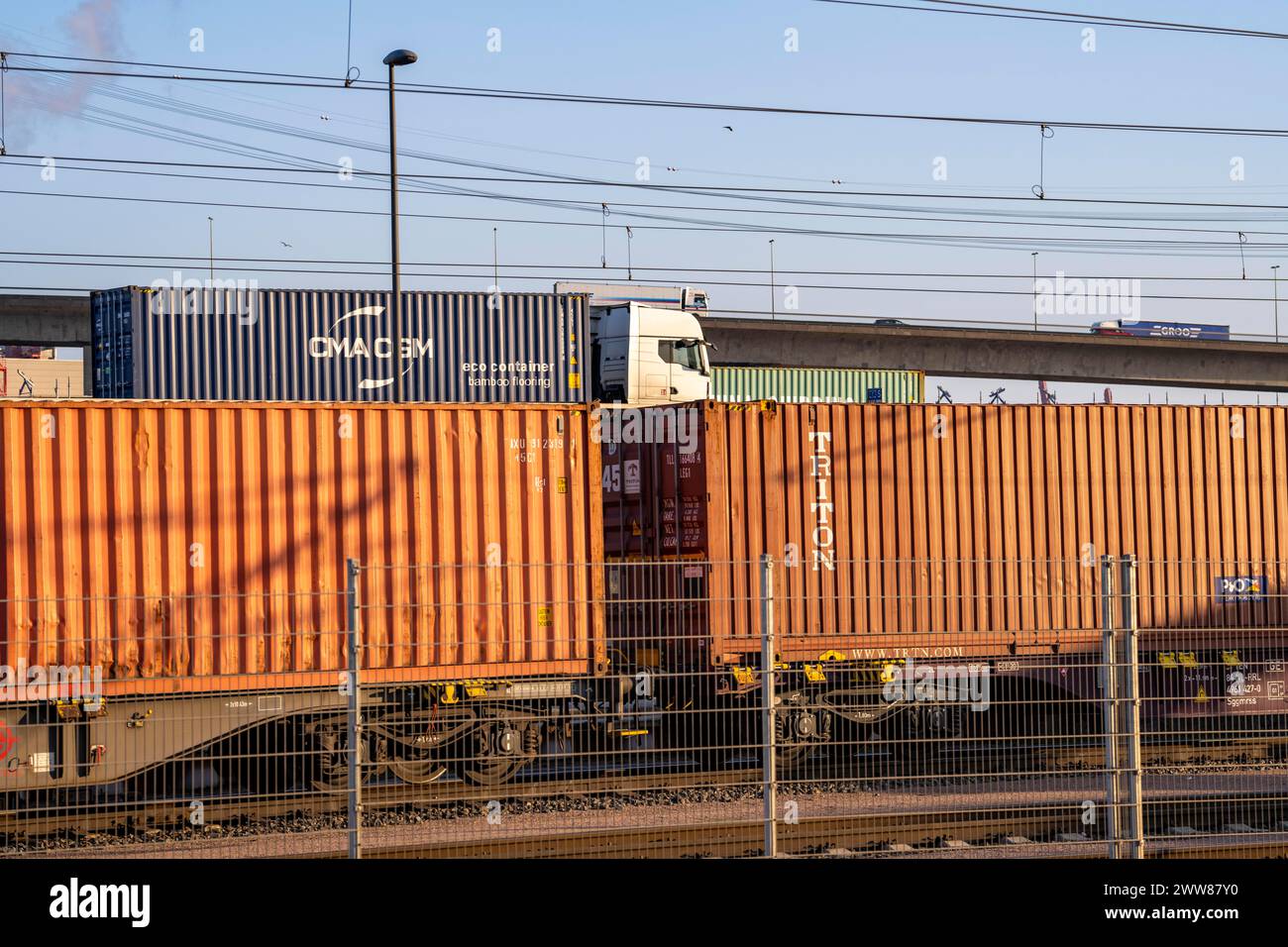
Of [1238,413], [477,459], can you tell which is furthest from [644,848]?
[1238,413]

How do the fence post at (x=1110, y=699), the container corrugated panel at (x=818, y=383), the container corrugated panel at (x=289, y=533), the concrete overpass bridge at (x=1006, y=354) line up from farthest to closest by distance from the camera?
1. the concrete overpass bridge at (x=1006, y=354)
2. the container corrugated panel at (x=818, y=383)
3. the container corrugated panel at (x=289, y=533)
4. the fence post at (x=1110, y=699)

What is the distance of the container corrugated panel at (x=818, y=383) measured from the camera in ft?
155

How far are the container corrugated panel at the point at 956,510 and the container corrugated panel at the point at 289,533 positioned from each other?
1.53 m

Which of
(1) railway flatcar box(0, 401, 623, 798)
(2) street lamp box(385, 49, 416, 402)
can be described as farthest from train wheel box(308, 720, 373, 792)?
(2) street lamp box(385, 49, 416, 402)

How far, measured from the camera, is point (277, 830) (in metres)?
10.8

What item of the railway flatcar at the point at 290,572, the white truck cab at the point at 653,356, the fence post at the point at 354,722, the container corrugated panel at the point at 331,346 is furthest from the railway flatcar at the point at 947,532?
the container corrugated panel at the point at 331,346

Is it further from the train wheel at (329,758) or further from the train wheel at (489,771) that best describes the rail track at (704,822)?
the train wheel at (489,771)

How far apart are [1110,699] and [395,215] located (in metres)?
19.5

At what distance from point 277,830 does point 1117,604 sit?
22.3ft

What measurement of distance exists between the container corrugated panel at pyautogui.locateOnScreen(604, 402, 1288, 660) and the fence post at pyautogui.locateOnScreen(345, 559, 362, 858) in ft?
20.6

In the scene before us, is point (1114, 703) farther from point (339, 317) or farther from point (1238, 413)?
point (339, 317)

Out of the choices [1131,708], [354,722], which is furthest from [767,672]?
[354,722]

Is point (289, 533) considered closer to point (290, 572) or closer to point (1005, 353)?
point (290, 572)

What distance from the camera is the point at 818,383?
48.7 metres
